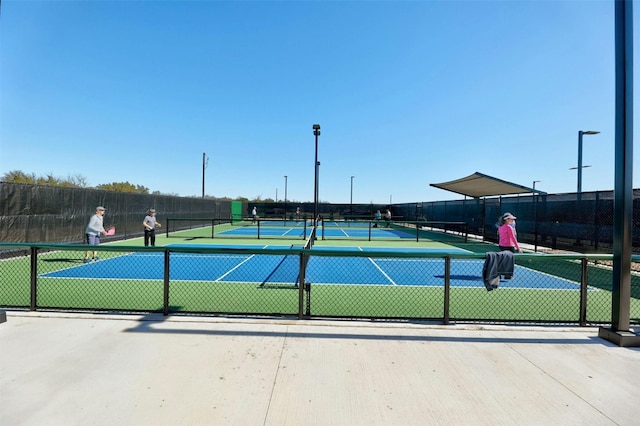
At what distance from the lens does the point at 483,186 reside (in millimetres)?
17953

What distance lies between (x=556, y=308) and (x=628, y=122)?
3497 millimetres

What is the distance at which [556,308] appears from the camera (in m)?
6.07

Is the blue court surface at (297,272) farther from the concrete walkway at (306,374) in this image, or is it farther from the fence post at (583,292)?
the concrete walkway at (306,374)

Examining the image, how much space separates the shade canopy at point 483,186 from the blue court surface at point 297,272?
5.94m

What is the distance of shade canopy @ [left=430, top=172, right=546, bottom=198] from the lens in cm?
1531

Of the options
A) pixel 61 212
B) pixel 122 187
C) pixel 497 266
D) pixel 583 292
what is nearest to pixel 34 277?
pixel 497 266

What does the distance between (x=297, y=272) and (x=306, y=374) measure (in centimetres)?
593

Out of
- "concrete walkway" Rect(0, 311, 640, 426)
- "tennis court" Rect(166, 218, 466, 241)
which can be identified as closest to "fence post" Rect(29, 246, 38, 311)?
"concrete walkway" Rect(0, 311, 640, 426)

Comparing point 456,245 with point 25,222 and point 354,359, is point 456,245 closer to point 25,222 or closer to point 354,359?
point 354,359

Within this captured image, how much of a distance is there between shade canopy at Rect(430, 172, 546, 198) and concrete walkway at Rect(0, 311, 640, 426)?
12.0 meters

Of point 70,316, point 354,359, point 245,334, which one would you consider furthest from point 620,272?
point 70,316

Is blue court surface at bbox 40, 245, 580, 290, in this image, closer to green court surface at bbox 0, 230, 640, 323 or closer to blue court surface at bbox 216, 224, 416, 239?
green court surface at bbox 0, 230, 640, 323

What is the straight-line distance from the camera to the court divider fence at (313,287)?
197 inches

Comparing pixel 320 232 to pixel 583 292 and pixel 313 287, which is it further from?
pixel 583 292
